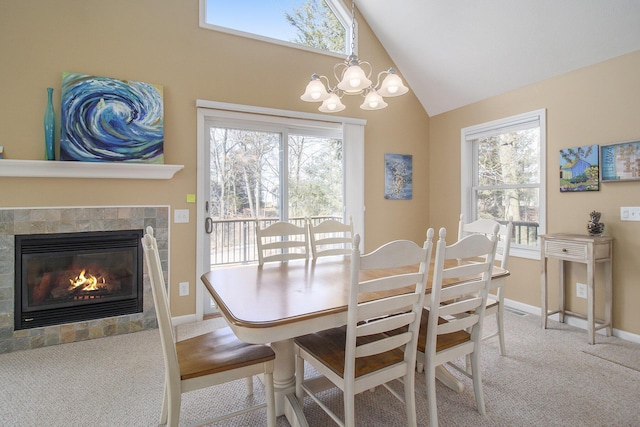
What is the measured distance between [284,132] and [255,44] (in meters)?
0.97

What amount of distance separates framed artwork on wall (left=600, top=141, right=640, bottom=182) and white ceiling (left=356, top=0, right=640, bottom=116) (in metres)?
0.80

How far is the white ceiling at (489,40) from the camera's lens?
276 centimetres

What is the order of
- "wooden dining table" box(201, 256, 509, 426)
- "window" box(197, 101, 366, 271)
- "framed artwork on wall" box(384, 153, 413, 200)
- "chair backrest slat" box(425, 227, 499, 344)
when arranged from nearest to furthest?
"wooden dining table" box(201, 256, 509, 426) < "chair backrest slat" box(425, 227, 499, 344) < "window" box(197, 101, 366, 271) < "framed artwork on wall" box(384, 153, 413, 200)

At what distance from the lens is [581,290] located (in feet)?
10.2

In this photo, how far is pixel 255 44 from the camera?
356cm

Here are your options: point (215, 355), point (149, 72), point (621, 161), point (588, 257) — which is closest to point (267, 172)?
point (149, 72)

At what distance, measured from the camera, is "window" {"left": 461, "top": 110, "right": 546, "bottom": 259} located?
138 inches

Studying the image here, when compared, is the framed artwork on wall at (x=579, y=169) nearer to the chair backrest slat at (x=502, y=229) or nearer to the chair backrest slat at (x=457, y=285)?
the chair backrest slat at (x=502, y=229)

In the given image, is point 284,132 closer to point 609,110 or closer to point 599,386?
point 609,110

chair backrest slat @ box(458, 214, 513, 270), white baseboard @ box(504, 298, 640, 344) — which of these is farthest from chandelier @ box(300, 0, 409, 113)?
white baseboard @ box(504, 298, 640, 344)

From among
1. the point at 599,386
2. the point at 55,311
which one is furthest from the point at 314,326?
the point at 55,311

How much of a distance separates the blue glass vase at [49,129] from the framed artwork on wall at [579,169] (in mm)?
4580

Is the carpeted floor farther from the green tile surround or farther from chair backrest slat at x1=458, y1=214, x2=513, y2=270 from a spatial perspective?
chair backrest slat at x1=458, y1=214, x2=513, y2=270

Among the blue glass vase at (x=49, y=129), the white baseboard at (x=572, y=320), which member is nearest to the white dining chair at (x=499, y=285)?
the white baseboard at (x=572, y=320)
